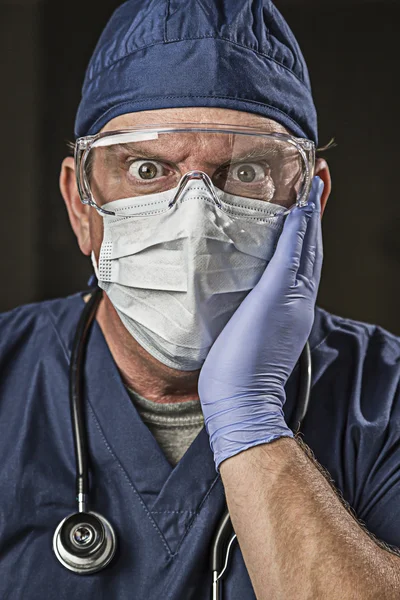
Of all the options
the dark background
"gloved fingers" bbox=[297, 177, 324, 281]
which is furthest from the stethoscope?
the dark background

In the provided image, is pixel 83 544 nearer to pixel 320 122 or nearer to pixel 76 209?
pixel 76 209

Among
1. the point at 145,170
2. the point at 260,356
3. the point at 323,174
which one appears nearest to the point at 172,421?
the point at 260,356

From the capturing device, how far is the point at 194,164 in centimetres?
159

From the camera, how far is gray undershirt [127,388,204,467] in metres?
1.76

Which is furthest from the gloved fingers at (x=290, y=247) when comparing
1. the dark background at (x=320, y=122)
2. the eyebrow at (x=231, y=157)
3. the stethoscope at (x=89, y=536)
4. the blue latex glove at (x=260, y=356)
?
the dark background at (x=320, y=122)

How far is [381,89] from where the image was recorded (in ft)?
9.05

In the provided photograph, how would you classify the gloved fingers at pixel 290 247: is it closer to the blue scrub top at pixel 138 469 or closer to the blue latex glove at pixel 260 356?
the blue latex glove at pixel 260 356

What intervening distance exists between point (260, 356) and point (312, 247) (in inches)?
10.3

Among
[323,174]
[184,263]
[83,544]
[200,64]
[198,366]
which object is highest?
[200,64]

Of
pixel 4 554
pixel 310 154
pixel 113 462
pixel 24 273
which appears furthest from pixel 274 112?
pixel 24 273

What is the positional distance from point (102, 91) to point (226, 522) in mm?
912

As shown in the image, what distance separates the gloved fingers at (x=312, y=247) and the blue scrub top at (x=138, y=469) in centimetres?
23

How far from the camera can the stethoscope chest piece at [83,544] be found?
1520 millimetres

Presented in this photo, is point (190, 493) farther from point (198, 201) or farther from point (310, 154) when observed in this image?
point (310, 154)
